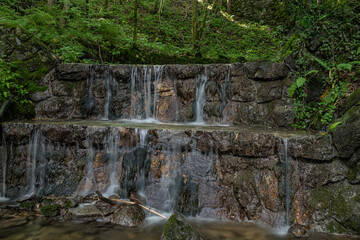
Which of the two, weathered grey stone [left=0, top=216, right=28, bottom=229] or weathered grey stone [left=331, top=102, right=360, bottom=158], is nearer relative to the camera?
A: weathered grey stone [left=0, top=216, right=28, bottom=229]

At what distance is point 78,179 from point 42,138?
1413 mm

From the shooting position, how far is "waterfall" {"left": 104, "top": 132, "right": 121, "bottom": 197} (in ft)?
17.8

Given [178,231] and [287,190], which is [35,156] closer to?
[178,231]

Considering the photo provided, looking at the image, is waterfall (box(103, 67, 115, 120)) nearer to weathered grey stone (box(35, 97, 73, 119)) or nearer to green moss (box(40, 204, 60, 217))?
weathered grey stone (box(35, 97, 73, 119))

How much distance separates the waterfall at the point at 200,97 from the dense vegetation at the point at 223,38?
97.3 inches

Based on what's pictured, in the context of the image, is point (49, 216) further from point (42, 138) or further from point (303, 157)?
point (303, 157)

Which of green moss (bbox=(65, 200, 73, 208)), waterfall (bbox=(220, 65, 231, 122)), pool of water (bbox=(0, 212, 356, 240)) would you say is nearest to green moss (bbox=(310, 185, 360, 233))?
pool of water (bbox=(0, 212, 356, 240))

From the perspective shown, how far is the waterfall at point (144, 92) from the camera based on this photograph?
7.77 metres

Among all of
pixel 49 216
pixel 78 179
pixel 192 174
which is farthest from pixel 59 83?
pixel 192 174

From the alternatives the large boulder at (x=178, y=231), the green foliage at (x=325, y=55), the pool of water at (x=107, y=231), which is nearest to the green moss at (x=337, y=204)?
the pool of water at (x=107, y=231)

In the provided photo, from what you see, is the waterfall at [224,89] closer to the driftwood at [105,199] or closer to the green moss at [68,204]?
the driftwood at [105,199]

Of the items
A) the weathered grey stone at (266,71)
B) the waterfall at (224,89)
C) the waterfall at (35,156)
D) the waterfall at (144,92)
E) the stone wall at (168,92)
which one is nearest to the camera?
the waterfall at (35,156)

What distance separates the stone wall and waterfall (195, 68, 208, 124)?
0.22 feet

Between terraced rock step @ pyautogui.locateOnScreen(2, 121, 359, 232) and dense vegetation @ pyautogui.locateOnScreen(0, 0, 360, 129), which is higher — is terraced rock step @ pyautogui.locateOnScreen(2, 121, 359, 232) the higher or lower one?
the lower one
